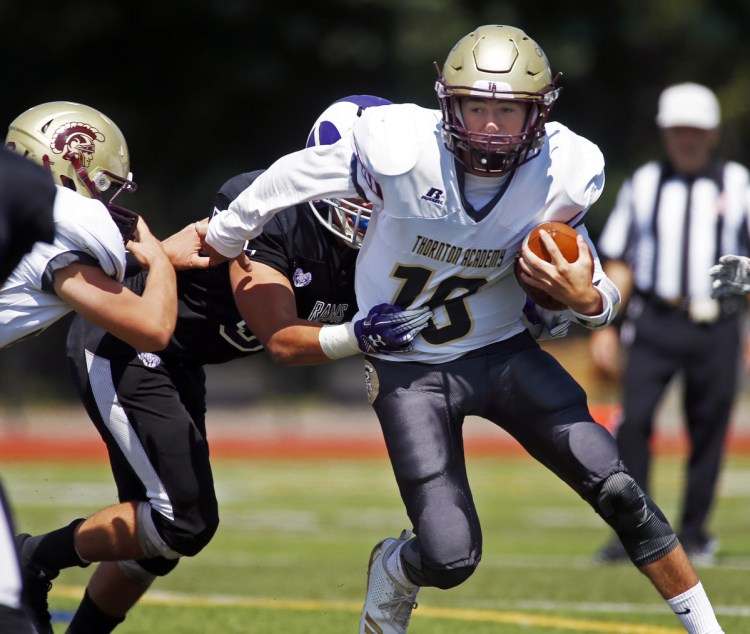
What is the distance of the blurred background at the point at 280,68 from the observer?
17.2m

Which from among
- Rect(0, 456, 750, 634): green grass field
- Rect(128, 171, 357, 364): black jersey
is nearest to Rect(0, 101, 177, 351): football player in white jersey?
Rect(128, 171, 357, 364): black jersey

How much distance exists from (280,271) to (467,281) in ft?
1.99

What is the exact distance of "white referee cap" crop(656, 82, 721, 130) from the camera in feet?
21.0

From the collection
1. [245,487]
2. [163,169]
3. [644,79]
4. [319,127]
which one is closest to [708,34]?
[644,79]

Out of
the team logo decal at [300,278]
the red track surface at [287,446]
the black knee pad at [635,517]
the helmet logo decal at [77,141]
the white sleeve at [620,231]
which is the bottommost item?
the red track surface at [287,446]

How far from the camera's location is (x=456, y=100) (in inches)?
142

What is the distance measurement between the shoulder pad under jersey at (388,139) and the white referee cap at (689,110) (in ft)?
10.1

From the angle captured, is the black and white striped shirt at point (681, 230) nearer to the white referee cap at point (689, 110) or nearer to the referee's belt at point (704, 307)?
the referee's belt at point (704, 307)

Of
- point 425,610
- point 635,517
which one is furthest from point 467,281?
point 425,610

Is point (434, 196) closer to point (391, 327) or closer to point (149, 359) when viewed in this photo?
point (391, 327)

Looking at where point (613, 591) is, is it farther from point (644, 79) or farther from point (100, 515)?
point (644, 79)

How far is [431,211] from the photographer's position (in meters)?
3.61

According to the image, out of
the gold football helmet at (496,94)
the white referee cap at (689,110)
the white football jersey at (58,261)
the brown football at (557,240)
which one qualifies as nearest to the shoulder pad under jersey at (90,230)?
the white football jersey at (58,261)

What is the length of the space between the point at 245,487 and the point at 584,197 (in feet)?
22.9
